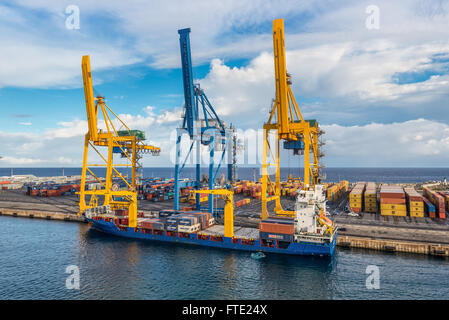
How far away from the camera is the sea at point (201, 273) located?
28547 millimetres

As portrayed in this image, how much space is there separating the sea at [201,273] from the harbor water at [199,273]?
4.1 inches

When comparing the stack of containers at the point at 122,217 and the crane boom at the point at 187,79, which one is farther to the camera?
the stack of containers at the point at 122,217

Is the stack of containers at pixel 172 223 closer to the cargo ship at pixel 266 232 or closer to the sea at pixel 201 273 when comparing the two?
the cargo ship at pixel 266 232

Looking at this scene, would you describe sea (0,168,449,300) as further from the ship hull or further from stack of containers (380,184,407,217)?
stack of containers (380,184,407,217)

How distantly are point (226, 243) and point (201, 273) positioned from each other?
10208 mm

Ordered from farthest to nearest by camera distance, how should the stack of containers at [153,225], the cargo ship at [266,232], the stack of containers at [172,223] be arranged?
the stack of containers at [153,225], the stack of containers at [172,223], the cargo ship at [266,232]

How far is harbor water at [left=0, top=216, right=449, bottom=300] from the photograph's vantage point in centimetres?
2853

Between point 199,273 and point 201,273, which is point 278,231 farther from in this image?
point 199,273

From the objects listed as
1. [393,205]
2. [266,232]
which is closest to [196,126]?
[266,232]

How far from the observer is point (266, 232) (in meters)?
41.2

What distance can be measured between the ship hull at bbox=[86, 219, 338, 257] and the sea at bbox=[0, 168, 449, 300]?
1.06 metres

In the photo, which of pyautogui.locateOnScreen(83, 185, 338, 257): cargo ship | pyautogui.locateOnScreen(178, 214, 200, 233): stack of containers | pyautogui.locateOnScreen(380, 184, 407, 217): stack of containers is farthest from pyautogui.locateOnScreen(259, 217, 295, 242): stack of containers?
pyautogui.locateOnScreen(380, 184, 407, 217): stack of containers

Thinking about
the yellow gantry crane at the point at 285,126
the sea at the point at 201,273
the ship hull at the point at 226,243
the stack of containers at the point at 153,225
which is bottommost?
the sea at the point at 201,273

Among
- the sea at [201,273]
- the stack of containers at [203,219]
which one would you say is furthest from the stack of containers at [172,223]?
the stack of containers at [203,219]
